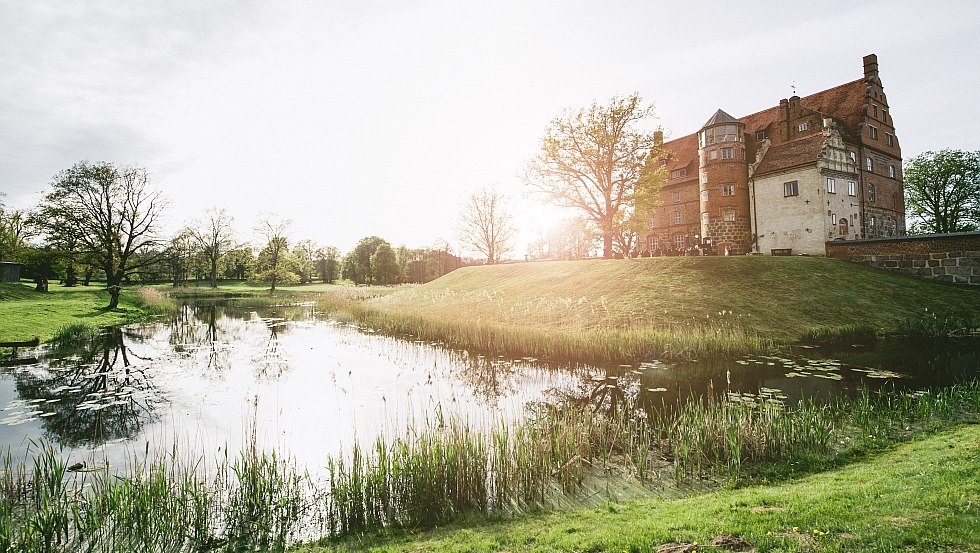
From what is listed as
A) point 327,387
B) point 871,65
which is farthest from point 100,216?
point 871,65

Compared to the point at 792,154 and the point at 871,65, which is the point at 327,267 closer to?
the point at 792,154

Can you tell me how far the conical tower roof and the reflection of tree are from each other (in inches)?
1590

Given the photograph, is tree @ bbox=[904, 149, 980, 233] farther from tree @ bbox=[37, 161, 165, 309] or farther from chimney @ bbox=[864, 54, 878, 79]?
tree @ bbox=[37, 161, 165, 309]

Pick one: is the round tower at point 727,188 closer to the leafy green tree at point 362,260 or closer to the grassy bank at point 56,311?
the grassy bank at point 56,311

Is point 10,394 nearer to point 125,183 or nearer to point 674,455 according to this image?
point 674,455

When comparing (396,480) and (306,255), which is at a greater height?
(306,255)

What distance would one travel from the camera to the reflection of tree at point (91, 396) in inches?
337

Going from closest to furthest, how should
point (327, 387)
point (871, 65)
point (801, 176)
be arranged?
1. point (327, 387)
2. point (801, 176)
3. point (871, 65)

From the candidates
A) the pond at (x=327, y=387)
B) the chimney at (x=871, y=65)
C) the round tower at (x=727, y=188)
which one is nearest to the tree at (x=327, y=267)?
the round tower at (x=727, y=188)

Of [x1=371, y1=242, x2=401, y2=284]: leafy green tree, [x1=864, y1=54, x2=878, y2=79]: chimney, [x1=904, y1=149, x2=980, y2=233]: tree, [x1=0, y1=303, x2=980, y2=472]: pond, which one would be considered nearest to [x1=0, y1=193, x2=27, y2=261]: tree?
[x1=0, y1=303, x2=980, y2=472]: pond

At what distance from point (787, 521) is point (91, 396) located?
571 inches

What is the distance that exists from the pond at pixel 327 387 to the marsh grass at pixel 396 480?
3.28 feet

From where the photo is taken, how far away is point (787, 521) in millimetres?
4277

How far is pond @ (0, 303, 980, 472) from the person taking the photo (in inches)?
325
